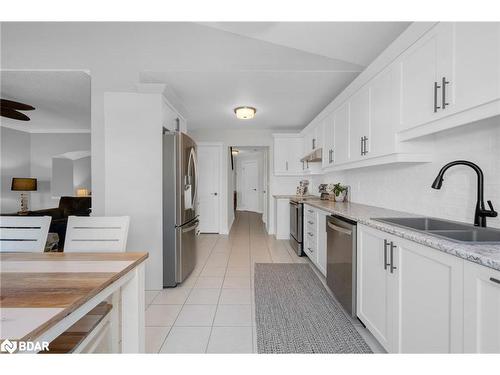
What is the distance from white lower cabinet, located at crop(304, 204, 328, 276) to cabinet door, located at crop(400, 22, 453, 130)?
4.46 feet

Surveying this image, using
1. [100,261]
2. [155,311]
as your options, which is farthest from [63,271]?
[155,311]

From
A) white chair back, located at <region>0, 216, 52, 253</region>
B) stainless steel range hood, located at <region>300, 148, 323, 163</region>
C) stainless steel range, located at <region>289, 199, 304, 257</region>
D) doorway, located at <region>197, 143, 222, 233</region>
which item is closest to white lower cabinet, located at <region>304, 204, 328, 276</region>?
stainless steel range, located at <region>289, 199, 304, 257</region>

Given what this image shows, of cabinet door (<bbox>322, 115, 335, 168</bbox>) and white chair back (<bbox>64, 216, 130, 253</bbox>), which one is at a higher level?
cabinet door (<bbox>322, 115, 335, 168</bbox>)

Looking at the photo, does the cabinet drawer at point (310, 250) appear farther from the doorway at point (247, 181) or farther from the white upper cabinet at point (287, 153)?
the doorway at point (247, 181)

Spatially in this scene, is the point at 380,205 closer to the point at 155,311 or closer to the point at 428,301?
the point at 428,301

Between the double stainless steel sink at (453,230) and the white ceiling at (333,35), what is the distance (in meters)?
1.67

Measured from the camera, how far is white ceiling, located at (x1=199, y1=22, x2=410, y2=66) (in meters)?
2.11

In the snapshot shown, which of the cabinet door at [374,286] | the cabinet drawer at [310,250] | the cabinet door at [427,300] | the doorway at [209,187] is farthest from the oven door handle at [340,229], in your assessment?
the doorway at [209,187]

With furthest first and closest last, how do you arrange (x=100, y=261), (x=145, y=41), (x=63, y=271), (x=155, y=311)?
(x=145, y=41) → (x=155, y=311) → (x=100, y=261) → (x=63, y=271)

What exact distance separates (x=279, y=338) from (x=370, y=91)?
2287 mm

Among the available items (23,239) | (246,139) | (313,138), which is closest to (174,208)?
(23,239)

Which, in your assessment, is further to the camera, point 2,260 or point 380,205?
point 380,205

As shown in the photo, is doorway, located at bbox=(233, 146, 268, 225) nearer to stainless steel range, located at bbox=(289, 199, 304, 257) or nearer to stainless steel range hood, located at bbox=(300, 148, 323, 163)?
stainless steel range hood, located at bbox=(300, 148, 323, 163)

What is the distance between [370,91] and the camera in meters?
2.26
